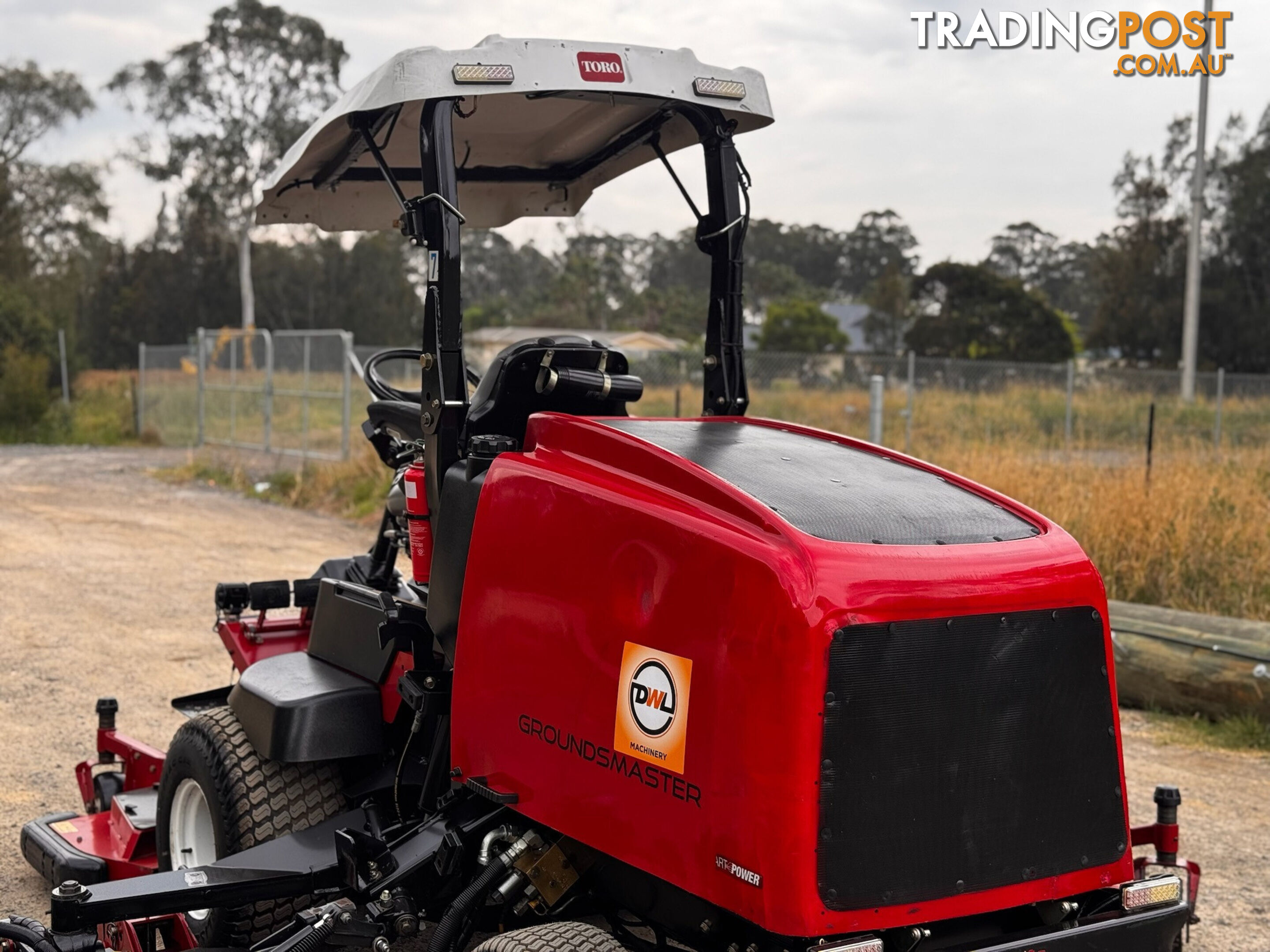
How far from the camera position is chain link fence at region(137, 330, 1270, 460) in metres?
17.1

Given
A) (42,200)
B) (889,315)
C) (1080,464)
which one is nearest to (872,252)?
(889,315)

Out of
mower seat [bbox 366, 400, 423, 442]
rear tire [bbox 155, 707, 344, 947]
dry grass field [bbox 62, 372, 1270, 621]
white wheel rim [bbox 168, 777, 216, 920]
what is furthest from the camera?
dry grass field [bbox 62, 372, 1270, 621]

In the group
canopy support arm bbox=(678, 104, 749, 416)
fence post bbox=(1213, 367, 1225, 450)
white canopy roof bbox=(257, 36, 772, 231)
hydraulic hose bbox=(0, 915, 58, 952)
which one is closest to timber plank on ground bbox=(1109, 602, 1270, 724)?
canopy support arm bbox=(678, 104, 749, 416)

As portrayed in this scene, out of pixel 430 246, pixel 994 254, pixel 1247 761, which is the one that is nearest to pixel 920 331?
pixel 994 254

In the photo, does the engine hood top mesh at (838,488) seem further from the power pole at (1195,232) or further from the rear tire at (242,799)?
the power pole at (1195,232)

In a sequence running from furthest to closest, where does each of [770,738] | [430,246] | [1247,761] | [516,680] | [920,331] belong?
[920,331]
[1247,761]
[430,246]
[516,680]
[770,738]

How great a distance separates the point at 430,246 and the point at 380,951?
164 centimetres

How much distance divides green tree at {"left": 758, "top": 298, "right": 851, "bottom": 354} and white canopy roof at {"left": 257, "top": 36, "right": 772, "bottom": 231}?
41076mm

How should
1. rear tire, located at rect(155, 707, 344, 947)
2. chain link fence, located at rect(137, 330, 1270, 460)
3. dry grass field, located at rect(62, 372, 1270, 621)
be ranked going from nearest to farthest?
rear tire, located at rect(155, 707, 344, 947)
dry grass field, located at rect(62, 372, 1270, 621)
chain link fence, located at rect(137, 330, 1270, 460)

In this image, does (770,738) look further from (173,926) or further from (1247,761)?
(1247,761)

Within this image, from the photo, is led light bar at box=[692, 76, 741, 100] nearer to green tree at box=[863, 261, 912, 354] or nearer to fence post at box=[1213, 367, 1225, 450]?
fence post at box=[1213, 367, 1225, 450]

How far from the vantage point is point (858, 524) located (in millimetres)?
2713

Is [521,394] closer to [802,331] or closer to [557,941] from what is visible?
[557,941]

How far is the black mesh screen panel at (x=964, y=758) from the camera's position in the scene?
2479mm
